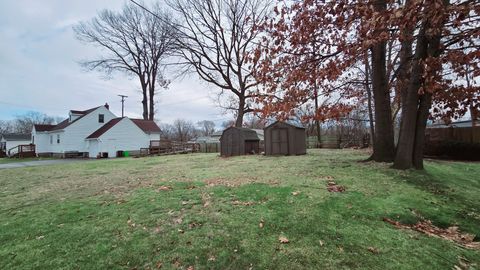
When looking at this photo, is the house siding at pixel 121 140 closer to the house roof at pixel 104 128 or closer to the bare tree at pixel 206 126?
the house roof at pixel 104 128

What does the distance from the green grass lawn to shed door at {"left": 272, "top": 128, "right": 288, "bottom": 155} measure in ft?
34.4

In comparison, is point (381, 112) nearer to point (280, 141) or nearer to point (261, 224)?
point (261, 224)

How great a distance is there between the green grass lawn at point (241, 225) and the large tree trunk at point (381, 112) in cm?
278

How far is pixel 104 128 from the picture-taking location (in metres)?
31.1

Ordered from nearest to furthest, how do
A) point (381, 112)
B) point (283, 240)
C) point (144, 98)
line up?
1. point (283, 240)
2. point (381, 112)
3. point (144, 98)

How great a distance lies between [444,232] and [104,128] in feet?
107

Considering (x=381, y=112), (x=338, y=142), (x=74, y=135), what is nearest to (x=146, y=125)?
(x=74, y=135)

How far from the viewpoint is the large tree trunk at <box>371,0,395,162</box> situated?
9.59m

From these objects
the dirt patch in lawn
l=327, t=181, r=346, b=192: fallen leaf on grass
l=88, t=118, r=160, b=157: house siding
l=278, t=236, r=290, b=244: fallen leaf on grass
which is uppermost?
l=88, t=118, r=160, b=157: house siding

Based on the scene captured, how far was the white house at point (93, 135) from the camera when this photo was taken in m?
30.2

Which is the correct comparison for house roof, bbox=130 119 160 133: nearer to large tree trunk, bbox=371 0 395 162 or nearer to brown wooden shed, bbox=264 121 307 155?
brown wooden shed, bbox=264 121 307 155

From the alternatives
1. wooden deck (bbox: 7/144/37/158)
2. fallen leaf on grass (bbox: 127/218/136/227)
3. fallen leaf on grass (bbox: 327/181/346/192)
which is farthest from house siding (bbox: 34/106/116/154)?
fallen leaf on grass (bbox: 327/181/346/192)

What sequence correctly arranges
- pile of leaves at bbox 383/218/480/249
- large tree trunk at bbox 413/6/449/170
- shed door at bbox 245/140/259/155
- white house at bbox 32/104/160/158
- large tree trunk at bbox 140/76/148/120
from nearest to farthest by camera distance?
pile of leaves at bbox 383/218/480/249 < large tree trunk at bbox 413/6/449/170 < shed door at bbox 245/140/259/155 < white house at bbox 32/104/160/158 < large tree trunk at bbox 140/76/148/120

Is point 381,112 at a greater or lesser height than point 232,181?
greater
